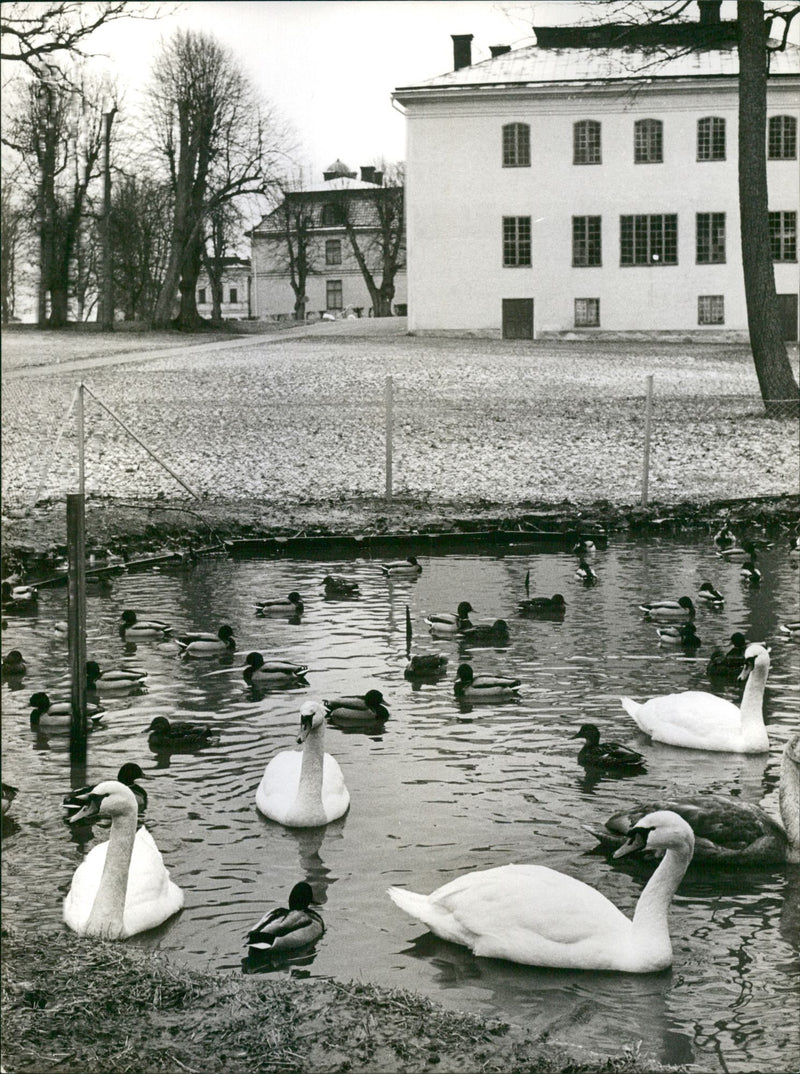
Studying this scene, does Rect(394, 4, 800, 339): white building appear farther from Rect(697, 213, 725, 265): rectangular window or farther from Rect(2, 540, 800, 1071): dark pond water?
Rect(2, 540, 800, 1071): dark pond water

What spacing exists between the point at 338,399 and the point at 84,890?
84.5ft

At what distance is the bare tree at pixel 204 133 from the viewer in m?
14.8

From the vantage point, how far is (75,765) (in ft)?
32.3

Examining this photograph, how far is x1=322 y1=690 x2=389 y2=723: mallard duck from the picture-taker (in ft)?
35.9

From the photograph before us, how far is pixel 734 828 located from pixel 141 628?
7258mm

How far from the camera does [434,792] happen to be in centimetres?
923

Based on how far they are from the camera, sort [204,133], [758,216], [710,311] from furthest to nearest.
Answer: [710,311] < [758,216] < [204,133]

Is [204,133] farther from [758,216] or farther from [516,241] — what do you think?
[516,241]

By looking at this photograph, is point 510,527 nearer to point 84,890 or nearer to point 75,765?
point 75,765

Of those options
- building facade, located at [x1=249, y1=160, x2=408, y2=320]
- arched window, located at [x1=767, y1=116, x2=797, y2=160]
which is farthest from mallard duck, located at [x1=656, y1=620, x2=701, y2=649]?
arched window, located at [x1=767, y1=116, x2=797, y2=160]

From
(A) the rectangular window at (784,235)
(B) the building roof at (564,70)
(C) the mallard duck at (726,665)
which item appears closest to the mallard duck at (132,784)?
(C) the mallard duck at (726,665)

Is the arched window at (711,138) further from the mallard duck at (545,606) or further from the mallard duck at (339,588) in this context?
the mallard duck at (545,606)

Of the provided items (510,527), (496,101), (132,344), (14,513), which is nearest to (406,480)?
(510,527)

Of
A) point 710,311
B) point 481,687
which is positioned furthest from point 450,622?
point 710,311
